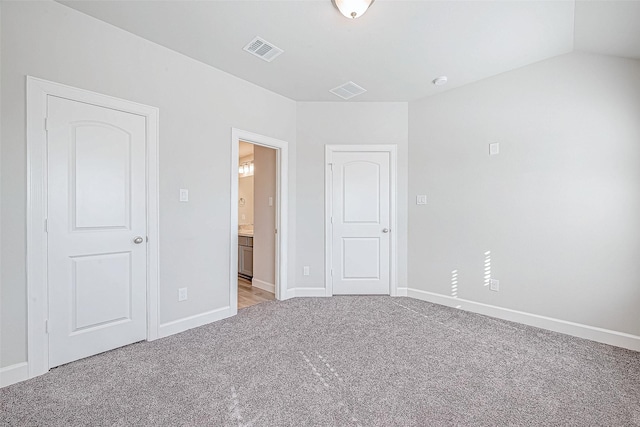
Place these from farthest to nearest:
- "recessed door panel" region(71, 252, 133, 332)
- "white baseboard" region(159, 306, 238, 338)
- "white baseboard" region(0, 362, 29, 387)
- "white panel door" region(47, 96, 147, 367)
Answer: "white baseboard" region(159, 306, 238, 338)
"recessed door panel" region(71, 252, 133, 332)
"white panel door" region(47, 96, 147, 367)
"white baseboard" region(0, 362, 29, 387)

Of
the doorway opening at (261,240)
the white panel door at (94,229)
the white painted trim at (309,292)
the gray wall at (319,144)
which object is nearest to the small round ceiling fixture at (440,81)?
the gray wall at (319,144)

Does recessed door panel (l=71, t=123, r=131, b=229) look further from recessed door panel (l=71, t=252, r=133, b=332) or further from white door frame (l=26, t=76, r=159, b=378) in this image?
recessed door panel (l=71, t=252, r=133, b=332)

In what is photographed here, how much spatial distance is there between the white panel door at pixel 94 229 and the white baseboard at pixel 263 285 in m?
1.84

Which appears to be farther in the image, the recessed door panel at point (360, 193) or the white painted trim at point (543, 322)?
the recessed door panel at point (360, 193)

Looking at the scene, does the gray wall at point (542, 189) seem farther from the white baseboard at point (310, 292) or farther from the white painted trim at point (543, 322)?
the white baseboard at point (310, 292)

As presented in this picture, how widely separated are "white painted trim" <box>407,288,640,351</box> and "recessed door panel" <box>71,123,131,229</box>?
3562mm

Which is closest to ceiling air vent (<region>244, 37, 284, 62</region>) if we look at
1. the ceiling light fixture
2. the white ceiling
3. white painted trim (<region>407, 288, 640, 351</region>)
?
the white ceiling

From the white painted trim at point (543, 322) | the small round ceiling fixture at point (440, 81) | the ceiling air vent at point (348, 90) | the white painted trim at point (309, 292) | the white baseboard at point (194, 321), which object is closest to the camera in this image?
the white painted trim at point (543, 322)

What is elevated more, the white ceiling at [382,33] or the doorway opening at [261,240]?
the white ceiling at [382,33]

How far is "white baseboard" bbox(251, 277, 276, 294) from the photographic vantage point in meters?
4.18

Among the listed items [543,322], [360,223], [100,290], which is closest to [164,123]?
[100,290]

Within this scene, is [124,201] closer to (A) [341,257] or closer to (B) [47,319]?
(B) [47,319]

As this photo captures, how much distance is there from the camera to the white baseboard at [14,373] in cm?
188

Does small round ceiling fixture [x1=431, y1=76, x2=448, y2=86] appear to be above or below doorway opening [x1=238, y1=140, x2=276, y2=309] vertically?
above
